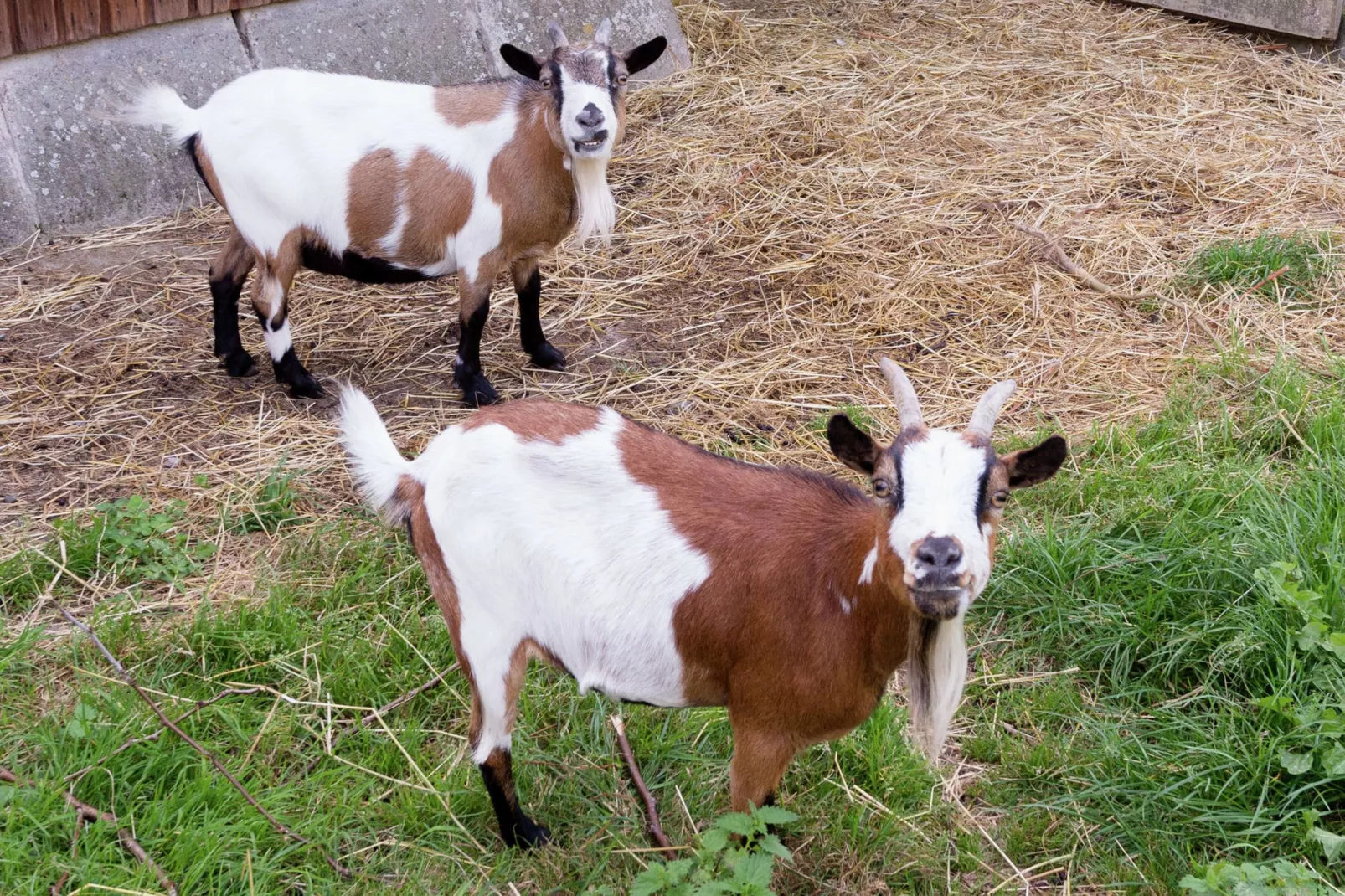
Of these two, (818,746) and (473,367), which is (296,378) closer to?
(473,367)

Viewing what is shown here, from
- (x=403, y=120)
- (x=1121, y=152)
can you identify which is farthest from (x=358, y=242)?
(x=1121, y=152)

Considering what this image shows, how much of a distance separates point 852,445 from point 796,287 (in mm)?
2901

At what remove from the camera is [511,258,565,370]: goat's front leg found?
4543 millimetres

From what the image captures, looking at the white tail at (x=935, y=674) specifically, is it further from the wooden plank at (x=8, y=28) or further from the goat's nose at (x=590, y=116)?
the wooden plank at (x=8, y=28)

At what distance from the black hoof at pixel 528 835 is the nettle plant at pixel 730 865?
46 cm

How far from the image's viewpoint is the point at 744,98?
6.70m

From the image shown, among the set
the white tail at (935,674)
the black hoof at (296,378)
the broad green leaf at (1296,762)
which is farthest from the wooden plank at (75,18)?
the broad green leaf at (1296,762)

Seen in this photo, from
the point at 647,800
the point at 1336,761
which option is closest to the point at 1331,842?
the point at 1336,761

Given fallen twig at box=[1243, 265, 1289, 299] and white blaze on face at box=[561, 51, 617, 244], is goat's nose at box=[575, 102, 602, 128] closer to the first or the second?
white blaze on face at box=[561, 51, 617, 244]

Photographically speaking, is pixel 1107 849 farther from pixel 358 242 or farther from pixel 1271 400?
pixel 358 242

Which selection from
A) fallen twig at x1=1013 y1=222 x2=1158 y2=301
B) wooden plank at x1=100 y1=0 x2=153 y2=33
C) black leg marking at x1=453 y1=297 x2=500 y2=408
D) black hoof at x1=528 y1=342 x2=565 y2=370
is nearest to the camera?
black leg marking at x1=453 y1=297 x2=500 y2=408

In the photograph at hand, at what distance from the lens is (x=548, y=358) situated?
15.5 ft

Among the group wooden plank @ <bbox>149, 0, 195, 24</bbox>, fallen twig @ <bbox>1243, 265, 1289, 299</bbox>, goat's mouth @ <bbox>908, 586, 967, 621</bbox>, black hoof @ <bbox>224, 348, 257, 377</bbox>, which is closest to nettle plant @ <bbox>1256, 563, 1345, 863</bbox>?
goat's mouth @ <bbox>908, 586, 967, 621</bbox>

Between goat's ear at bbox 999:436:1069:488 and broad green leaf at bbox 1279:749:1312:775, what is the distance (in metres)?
0.91
